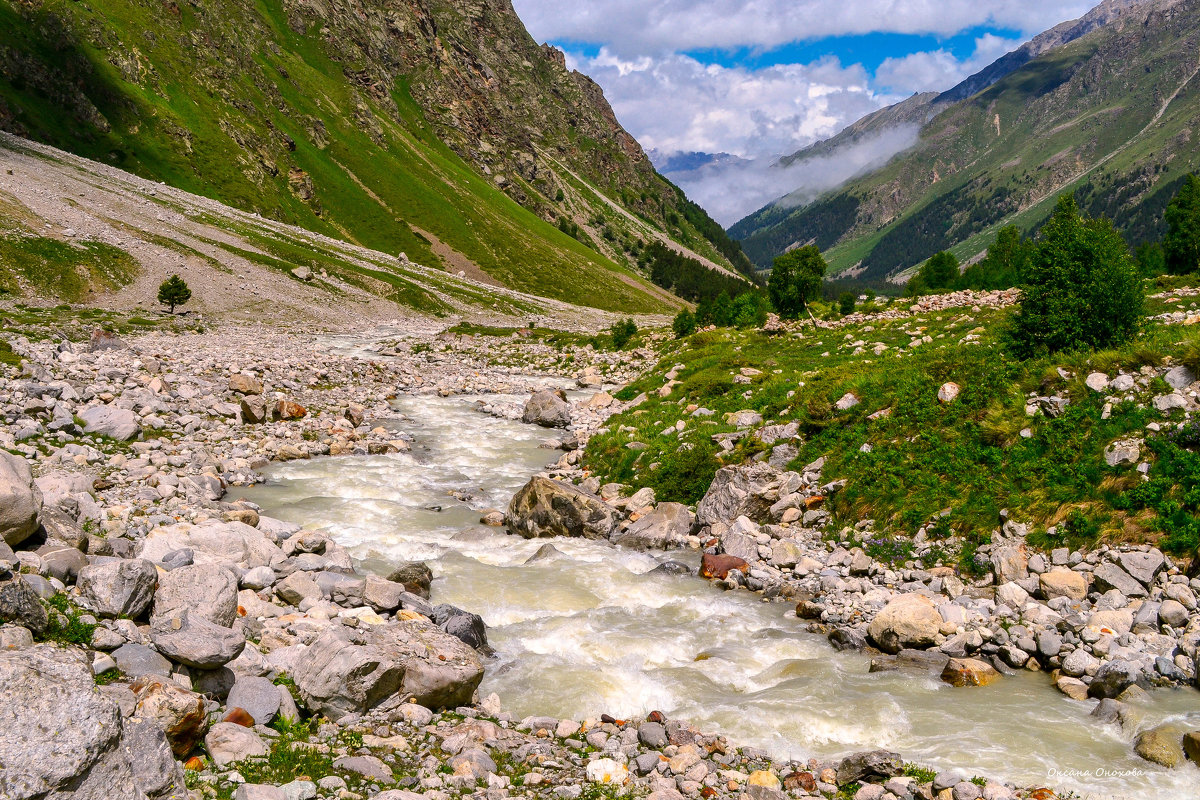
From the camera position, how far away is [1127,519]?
14969 mm

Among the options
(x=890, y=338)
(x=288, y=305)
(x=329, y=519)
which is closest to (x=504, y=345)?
(x=288, y=305)

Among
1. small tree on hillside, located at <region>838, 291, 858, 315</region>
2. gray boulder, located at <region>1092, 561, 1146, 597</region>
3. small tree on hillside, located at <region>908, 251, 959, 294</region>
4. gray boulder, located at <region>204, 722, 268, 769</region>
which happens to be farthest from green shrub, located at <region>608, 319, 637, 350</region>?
small tree on hillside, located at <region>908, 251, 959, 294</region>

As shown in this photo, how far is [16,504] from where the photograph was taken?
1108cm

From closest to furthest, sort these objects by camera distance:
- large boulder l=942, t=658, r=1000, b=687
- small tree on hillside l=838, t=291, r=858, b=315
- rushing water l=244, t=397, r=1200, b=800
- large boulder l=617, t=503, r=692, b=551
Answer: rushing water l=244, t=397, r=1200, b=800 → large boulder l=942, t=658, r=1000, b=687 → large boulder l=617, t=503, r=692, b=551 → small tree on hillside l=838, t=291, r=858, b=315

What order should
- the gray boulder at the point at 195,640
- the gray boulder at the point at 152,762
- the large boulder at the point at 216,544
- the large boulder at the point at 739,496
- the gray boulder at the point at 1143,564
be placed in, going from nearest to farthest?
the gray boulder at the point at 152,762, the gray boulder at the point at 195,640, the large boulder at the point at 216,544, the gray boulder at the point at 1143,564, the large boulder at the point at 739,496

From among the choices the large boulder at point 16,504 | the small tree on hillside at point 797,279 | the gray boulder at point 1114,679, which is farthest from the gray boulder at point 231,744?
the small tree on hillside at point 797,279

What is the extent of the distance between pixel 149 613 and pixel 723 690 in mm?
10277

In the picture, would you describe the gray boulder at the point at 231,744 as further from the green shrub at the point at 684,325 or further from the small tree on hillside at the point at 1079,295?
the green shrub at the point at 684,325

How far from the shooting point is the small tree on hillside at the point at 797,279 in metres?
74.8

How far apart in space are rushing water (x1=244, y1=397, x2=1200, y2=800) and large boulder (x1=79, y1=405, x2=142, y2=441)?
5.61 m

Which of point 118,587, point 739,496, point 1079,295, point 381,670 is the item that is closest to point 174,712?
point 381,670

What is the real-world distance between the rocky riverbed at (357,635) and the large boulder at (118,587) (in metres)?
0.04

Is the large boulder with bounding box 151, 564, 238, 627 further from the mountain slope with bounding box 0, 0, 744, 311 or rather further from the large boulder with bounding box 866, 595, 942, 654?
the mountain slope with bounding box 0, 0, 744, 311

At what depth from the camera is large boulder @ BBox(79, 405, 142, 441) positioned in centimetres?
2311
